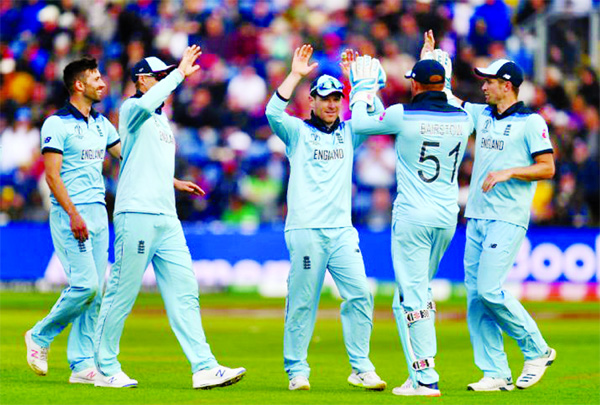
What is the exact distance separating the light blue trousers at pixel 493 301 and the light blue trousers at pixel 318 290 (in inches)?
41.1

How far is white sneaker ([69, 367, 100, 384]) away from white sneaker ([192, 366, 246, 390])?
1230mm

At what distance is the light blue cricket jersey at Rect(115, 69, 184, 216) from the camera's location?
438 inches

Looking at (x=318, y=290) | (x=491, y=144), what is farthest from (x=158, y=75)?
(x=491, y=144)

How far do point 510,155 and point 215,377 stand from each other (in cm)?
348

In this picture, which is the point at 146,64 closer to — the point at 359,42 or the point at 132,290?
the point at 132,290

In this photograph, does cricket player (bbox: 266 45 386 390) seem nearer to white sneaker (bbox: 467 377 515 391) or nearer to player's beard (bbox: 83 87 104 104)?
white sneaker (bbox: 467 377 515 391)

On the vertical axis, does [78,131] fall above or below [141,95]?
below

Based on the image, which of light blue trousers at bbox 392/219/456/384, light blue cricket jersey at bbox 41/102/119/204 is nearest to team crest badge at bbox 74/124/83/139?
light blue cricket jersey at bbox 41/102/119/204

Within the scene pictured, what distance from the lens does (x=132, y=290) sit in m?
11.2

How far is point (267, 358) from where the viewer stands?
15.1m

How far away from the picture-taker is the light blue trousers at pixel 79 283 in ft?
38.0

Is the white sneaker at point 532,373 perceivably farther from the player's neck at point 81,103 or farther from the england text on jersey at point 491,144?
the player's neck at point 81,103

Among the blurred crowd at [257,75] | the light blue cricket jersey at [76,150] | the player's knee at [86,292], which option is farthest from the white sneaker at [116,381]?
the blurred crowd at [257,75]

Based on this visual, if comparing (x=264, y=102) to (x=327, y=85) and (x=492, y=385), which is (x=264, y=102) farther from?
(x=492, y=385)
